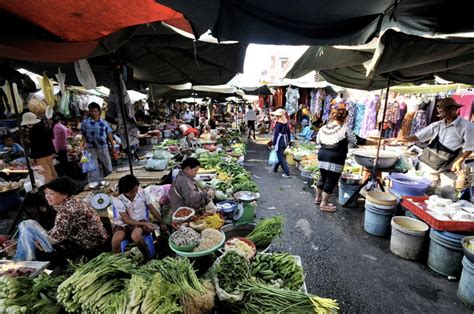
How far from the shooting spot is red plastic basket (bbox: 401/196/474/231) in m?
3.12

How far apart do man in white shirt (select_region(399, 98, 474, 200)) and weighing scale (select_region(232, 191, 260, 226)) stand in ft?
10.9

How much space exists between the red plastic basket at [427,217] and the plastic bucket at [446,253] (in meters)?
0.11

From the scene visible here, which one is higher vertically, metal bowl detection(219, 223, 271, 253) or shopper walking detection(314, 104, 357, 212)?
shopper walking detection(314, 104, 357, 212)

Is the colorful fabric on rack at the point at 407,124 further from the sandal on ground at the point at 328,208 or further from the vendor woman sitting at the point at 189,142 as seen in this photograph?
the vendor woman sitting at the point at 189,142

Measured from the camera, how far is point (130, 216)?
10.3ft

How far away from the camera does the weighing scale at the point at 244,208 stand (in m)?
4.03

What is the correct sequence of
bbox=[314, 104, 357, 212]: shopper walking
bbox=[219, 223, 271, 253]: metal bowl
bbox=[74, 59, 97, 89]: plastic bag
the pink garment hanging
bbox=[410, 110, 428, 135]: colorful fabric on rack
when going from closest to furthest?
bbox=[219, 223, 271, 253]: metal bowl
bbox=[74, 59, 97, 89]: plastic bag
bbox=[314, 104, 357, 212]: shopper walking
the pink garment hanging
bbox=[410, 110, 428, 135]: colorful fabric on rack

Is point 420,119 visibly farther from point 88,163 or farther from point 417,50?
point 88,163

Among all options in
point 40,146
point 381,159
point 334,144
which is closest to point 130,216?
point 334,144

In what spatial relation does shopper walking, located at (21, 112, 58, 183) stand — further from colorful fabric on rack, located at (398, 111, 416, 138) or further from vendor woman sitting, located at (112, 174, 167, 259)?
colorful fabric on rack, located at (398, 111, 416, 138)

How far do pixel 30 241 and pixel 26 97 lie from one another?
31.2 ft

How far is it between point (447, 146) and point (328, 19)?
368cm

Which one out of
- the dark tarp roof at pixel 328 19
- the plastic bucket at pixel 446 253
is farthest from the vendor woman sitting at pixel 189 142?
the plastic bucket at pixel 446 253

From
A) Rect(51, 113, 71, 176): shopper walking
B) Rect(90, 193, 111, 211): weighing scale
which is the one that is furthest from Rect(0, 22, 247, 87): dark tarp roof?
Rect(90, 193, 111, 211): weighing scale
